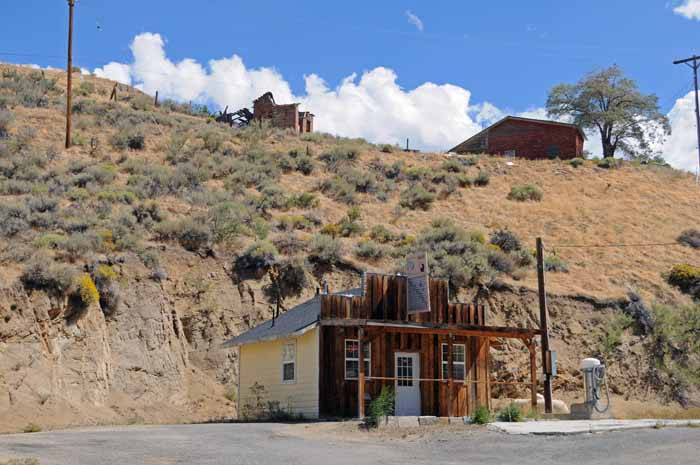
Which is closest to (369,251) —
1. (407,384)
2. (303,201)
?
(303,201)

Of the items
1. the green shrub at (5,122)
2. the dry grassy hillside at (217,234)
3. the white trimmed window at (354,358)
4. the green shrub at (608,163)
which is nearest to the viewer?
the white trimmed window at (354,358)

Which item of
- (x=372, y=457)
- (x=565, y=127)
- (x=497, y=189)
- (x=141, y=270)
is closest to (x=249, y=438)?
(x=372, y=457)

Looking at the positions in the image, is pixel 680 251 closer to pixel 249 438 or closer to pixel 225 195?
pixel 225 195

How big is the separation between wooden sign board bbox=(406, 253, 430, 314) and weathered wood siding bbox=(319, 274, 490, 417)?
24 cm

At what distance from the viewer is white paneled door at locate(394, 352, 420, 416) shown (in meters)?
27.2

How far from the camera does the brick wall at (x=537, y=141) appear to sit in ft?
220

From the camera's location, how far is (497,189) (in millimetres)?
58250

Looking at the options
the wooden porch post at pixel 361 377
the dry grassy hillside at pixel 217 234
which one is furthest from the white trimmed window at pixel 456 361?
the dry grassy hillside at pixel 217 234

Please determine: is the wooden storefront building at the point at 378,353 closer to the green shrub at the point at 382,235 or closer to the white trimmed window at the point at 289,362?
the white trimmed window at the point at 289,362

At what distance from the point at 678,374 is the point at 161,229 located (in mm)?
24232

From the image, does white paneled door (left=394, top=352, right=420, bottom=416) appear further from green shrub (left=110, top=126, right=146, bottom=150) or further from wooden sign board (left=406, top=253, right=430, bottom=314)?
green shrub (left=110, top=126, right=146, bottom=150)

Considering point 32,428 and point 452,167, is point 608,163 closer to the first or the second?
point 452,167

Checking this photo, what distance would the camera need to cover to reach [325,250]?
41219mm

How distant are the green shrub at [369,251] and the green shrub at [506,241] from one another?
7.35 m
